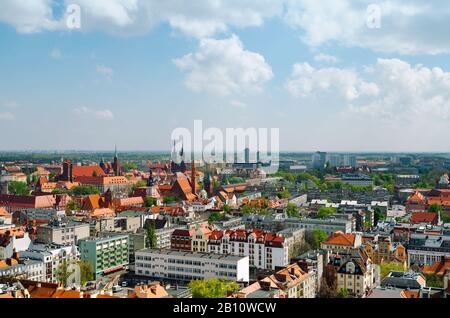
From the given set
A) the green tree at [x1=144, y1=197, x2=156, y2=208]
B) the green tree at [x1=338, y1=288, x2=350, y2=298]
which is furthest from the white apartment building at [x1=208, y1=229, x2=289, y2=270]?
the green tree at [x1=144, y1=197, x2=156, y2=208]

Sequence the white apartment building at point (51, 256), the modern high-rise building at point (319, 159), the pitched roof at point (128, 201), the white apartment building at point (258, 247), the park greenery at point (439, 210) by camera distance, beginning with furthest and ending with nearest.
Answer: the modern high-rise building at point (319, 159), the pitched roof at point (128, 201), the park greenery at point (439, 210), the white apartment building at point (258, 247), the white apartment building at point (51, 256)

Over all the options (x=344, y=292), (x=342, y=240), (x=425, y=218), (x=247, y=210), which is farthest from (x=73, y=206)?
(x=344, y=292)

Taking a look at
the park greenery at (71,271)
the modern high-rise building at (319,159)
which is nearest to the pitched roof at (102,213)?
the park greenery at (71,271)

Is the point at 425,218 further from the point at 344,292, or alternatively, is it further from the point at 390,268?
the point at 344,292

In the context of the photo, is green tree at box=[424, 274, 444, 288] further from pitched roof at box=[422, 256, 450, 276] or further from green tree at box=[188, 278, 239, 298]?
green tree at box=[188, 278, 239, 298]

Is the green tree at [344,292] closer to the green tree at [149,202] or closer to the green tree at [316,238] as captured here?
the green tree at [316,238]
